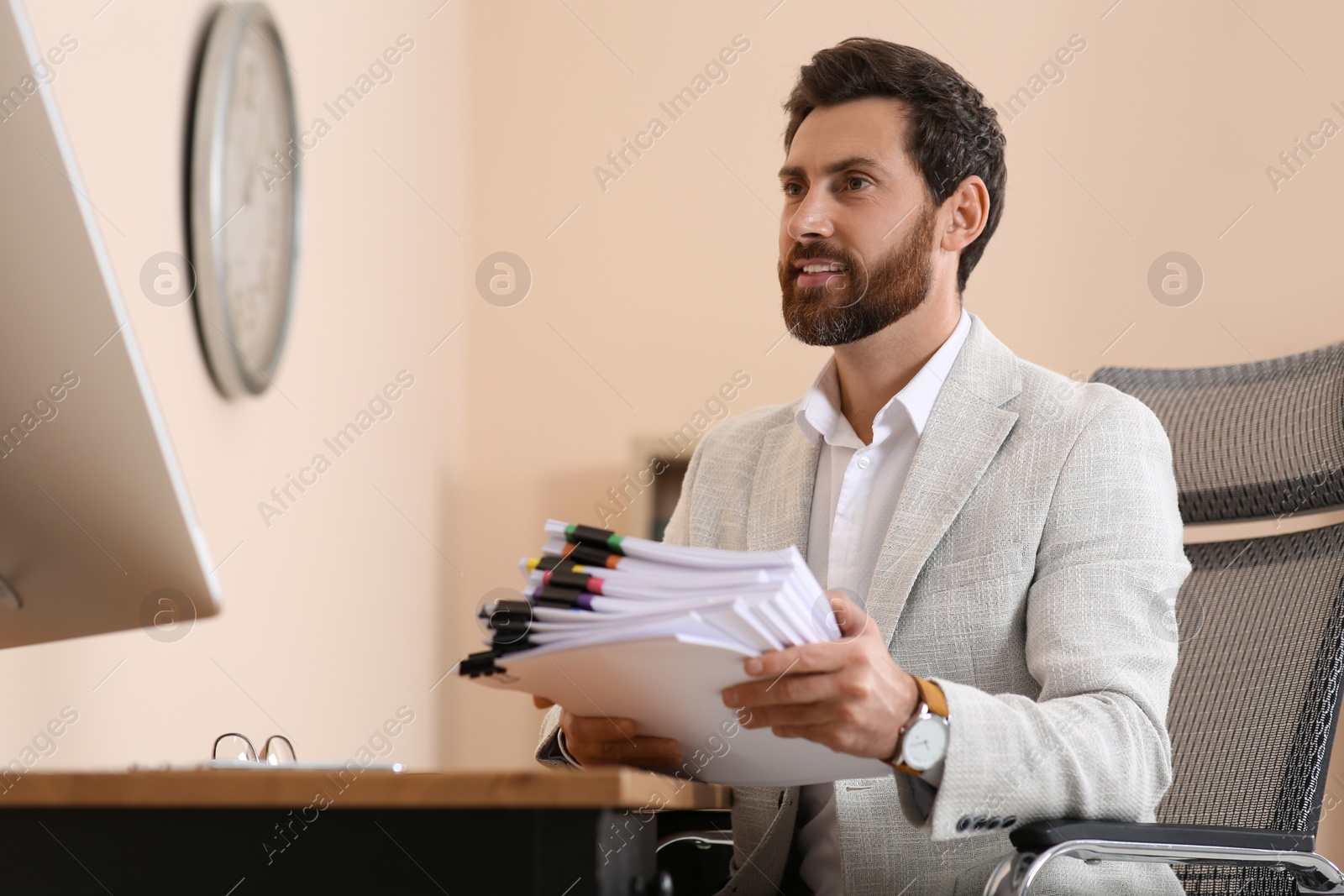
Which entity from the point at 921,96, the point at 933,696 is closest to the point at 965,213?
the point at 921,96

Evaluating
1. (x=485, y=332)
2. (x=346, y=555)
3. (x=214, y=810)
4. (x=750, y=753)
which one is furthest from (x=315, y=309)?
(x=214, y=810)

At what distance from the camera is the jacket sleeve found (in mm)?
960

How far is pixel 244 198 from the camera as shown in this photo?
1.93 m

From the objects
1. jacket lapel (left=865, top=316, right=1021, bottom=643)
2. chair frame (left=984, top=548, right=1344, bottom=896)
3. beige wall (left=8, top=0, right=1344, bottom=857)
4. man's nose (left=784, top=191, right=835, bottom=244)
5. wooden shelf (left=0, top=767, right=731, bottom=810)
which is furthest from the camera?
beige wall (left=8, top=0, right=1344, bottom=857)

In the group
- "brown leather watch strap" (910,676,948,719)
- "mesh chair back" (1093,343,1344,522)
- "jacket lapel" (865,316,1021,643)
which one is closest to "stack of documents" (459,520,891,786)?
"brown leather watch strap" (910,676,948,719)

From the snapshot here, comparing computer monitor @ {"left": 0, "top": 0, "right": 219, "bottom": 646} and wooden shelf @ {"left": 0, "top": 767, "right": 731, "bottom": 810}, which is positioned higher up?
computer monitor @ {"left": 0, "top": 0, "right": 219, "bottom": 646}

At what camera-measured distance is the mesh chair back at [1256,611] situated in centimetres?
128

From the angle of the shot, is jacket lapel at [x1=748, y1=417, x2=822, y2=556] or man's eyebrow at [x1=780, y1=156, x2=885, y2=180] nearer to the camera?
jacket lapel at [x1=748, y1=417, x2=822, y2=556]

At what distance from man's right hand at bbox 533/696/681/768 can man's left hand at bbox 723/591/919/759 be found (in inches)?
4.6

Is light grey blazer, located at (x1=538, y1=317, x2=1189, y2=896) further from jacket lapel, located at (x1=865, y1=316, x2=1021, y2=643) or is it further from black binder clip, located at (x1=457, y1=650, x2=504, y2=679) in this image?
black binder clip, located at (x1=457, y1=650, x2=504, y2=679)

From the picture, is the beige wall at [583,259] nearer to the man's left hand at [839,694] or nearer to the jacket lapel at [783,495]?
the jacket lapel at [783,495]

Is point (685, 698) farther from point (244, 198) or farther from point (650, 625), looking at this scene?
point (244, 198)

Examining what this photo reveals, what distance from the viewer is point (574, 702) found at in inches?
35.6

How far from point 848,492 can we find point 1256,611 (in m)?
0.51
